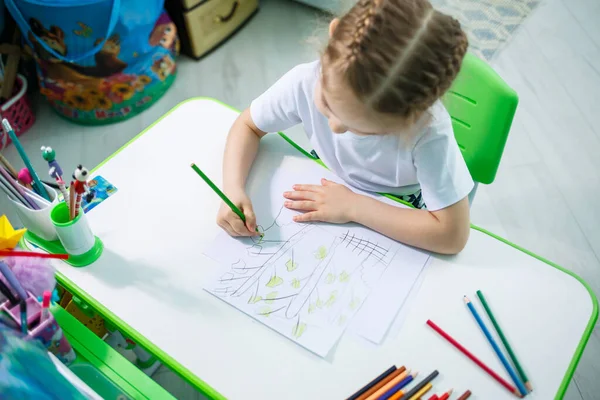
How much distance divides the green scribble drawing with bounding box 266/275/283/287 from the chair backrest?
1.34ft

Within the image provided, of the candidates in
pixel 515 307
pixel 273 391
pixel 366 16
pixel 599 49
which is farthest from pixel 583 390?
pixel 599 49

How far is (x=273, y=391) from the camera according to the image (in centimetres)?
62

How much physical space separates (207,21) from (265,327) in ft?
5.44

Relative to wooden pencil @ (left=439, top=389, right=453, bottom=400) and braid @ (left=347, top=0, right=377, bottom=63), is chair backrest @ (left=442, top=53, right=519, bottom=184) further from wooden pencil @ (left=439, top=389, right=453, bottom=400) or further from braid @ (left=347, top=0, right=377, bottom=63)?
wooden pencil @ (left=439, top=389, right=453, bottom=400)

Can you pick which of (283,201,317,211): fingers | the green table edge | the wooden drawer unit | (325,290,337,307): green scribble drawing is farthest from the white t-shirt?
the wooden drawer unit

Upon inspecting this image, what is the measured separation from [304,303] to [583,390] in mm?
947

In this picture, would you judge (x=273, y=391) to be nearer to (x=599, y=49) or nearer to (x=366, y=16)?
(x=366, y=16)

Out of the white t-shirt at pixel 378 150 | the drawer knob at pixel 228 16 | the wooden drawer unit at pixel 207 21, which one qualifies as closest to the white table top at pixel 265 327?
the white t-shirt at pixel 378 150

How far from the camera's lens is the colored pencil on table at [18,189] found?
637 millimetres

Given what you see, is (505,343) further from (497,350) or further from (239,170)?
(239,170)

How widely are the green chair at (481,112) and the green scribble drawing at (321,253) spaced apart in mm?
311

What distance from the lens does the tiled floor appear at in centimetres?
153

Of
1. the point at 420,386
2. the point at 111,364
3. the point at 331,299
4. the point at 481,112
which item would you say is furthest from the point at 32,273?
the point at 481,112

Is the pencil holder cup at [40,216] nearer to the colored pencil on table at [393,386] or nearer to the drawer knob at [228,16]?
the colored pencil on table at [393,386]
